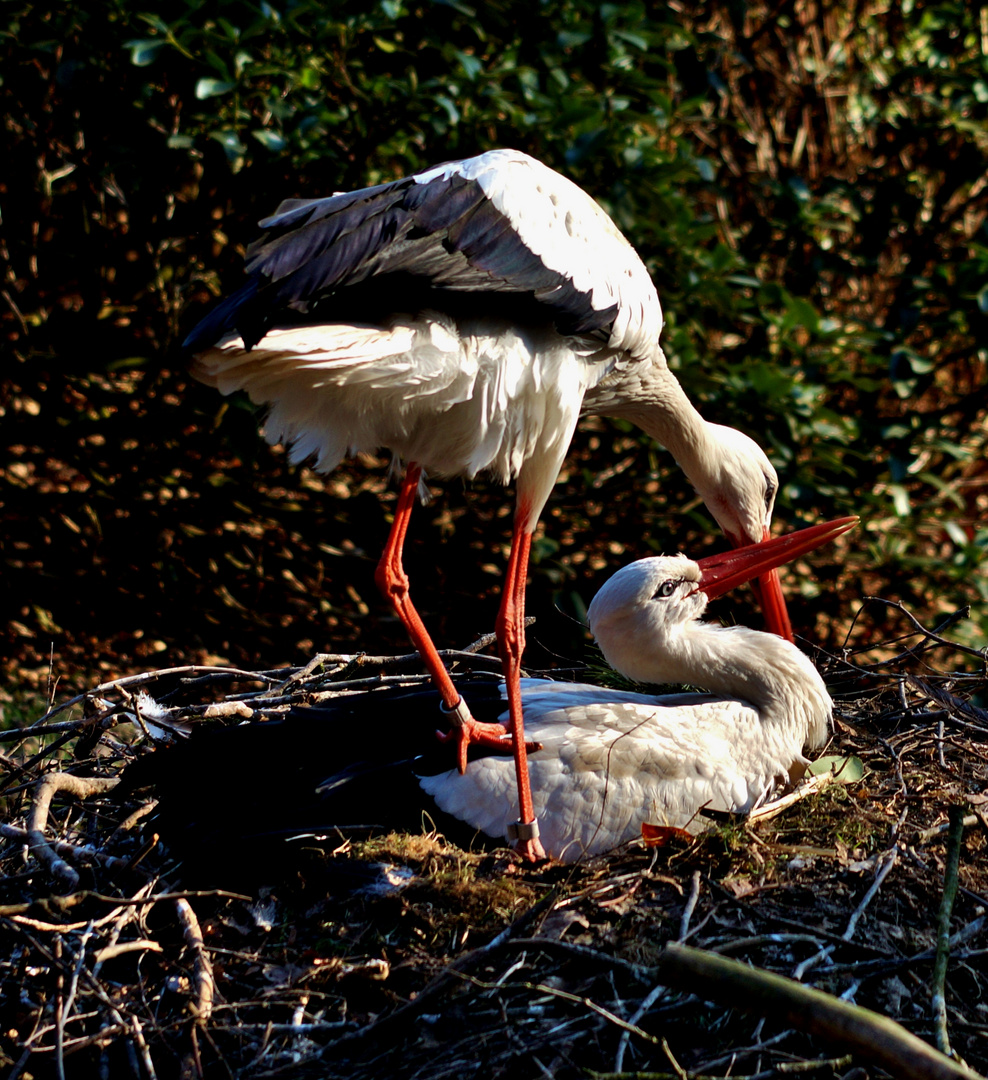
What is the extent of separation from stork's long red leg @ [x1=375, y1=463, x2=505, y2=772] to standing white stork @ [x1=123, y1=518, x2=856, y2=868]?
0.17 ft

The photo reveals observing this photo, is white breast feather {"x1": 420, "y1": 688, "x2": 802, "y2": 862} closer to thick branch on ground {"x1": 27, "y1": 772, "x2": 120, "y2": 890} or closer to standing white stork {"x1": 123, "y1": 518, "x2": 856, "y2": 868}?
standing white stork {"x1": 123, "y1": 518, "x2": 856, "y2": 868}

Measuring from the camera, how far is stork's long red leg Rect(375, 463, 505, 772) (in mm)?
2953

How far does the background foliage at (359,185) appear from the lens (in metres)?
4.37

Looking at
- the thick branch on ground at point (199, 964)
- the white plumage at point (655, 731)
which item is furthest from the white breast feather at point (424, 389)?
the thick branch on ground at point (199, 964)

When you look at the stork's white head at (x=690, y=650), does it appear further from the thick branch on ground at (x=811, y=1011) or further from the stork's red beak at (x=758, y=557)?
the thick branch on ground at (x=811, y=1011)

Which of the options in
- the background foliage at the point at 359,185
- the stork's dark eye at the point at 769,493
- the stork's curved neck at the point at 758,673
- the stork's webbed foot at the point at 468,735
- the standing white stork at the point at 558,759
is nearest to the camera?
the standing white stork at the point at 558,759

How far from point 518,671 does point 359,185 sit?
2393mm

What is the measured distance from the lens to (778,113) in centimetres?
640

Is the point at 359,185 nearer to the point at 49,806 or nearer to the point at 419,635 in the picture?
the point at 419,635

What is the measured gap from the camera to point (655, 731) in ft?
9.30

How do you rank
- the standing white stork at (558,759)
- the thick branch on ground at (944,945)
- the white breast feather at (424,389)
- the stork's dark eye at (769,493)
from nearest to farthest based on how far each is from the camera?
the thick branch on ground at (944,945)
the white breast feather at (424,389)
the standing white stork at (558,759)
the stork's dark eye at (769,493)

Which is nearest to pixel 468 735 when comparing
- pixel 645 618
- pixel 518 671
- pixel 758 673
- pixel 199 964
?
pixel 518 671

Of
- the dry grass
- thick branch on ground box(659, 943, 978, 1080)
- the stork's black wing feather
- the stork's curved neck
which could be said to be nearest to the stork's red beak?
the stork's curved neck

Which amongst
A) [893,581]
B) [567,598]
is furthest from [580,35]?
[893,581]
